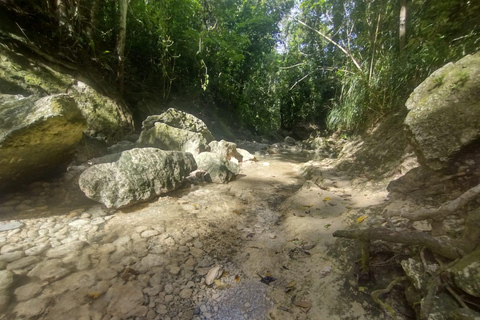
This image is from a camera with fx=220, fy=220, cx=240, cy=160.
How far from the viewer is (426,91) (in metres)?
2.00

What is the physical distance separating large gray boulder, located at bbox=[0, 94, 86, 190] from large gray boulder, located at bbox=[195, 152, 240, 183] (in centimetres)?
190

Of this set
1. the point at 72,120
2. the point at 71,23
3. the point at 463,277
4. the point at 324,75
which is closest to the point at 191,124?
the point at 71,23

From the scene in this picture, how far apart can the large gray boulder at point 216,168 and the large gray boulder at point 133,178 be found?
635 mm

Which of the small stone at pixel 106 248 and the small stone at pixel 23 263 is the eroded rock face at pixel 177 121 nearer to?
the small stone at pixel 106 248

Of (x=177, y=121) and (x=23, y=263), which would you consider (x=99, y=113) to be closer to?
(x=177, y=121)

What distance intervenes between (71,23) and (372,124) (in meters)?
6.05

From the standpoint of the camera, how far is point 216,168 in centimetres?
381

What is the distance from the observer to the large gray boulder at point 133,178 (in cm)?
236

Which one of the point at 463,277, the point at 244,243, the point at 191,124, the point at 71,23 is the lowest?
the point at 244,243

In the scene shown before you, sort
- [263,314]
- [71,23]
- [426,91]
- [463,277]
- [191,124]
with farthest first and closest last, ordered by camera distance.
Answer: [191,124] → [71,23] → [426,91] → [263,314] → [463,277]

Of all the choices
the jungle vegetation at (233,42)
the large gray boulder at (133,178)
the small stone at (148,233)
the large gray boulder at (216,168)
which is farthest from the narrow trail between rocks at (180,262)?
the jungle vegetation at (233,42)

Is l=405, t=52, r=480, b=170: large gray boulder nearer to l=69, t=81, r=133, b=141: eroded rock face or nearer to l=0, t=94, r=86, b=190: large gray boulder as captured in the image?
l=0, t=94, r=86, b=190: large gray boulder

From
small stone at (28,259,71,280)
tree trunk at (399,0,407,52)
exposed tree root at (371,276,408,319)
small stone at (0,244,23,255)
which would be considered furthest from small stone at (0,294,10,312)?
tree trunk at (399,0,407,52)

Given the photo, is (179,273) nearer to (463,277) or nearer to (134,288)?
(134,288)
